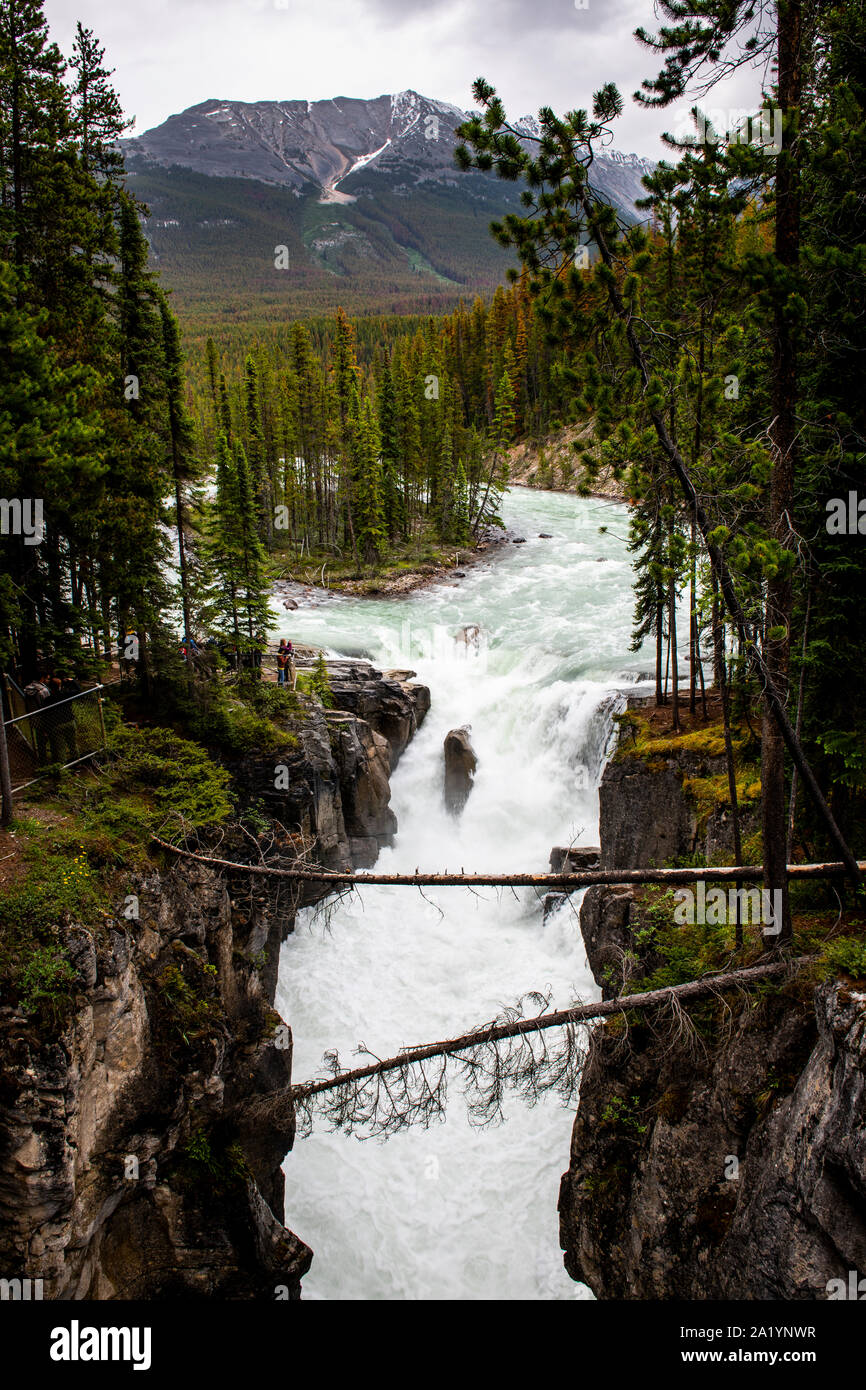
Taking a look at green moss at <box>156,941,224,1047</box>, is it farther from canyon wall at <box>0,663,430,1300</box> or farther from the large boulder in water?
the large boulder in water

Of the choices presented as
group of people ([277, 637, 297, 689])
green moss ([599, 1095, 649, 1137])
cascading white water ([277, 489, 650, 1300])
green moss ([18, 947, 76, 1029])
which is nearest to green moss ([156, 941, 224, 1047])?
green moss ([18, 947, 76, 1029])

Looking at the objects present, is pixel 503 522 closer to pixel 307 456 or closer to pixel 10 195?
pixel 307 456

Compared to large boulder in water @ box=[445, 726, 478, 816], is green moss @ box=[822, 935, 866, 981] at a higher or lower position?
higher

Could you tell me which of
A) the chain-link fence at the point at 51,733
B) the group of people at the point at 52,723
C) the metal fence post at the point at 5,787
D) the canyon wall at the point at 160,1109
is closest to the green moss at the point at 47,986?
the canyon wall at the point at 160,1109

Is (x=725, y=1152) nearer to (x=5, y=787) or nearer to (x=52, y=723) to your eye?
(x=5, y=787)

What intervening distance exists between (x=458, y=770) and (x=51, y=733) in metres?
16.1

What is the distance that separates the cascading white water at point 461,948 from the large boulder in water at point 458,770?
1.12 feet

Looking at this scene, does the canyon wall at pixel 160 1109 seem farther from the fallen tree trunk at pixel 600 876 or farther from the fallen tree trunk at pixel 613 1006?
the fallen tree trunk at pixel 613 1006

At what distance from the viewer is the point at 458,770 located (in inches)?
1067

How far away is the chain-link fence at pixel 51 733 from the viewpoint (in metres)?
13.2

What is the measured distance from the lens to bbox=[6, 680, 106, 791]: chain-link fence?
521 inches

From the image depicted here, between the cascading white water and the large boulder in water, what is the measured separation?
1.12 ft

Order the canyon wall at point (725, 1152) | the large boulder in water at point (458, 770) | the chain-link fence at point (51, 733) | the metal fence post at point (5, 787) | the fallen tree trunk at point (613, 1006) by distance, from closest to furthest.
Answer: the canyon wall at point (725, 1152) → the fallen tree trunk at point (613, 1006) → the metal fence post at point (5, 787) → the chain-link fence at point (51, 733) → the large boulder in water at point (458, 770)

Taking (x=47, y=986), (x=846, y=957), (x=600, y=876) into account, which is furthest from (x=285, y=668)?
(x=846, y=957)
